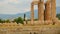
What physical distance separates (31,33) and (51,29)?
165 centimetres

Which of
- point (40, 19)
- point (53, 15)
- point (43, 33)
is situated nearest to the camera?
point (43, 33)

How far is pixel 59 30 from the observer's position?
14852 millimetres

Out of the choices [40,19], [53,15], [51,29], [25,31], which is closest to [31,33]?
[25,31]

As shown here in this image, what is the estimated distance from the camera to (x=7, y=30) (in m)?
14.7

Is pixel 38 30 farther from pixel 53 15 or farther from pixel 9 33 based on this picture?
pixel 53 15

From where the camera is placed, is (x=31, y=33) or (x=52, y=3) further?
(x=52, y=3)

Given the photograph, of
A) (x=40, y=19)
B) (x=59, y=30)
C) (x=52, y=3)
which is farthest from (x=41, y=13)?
(x=59, y=30)

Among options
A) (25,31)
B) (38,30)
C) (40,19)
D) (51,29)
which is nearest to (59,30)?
(51,29)

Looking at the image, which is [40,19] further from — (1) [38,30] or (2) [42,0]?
(1) [38,30]

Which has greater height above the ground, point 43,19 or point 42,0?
point 42,0

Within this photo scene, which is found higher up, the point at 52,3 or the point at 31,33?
the point at 52,3

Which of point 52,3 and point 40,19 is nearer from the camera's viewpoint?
point 52,3

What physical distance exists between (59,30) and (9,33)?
403 centimetres

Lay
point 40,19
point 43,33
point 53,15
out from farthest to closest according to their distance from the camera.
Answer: point 40,19 < point 53,15 < point 43,33
